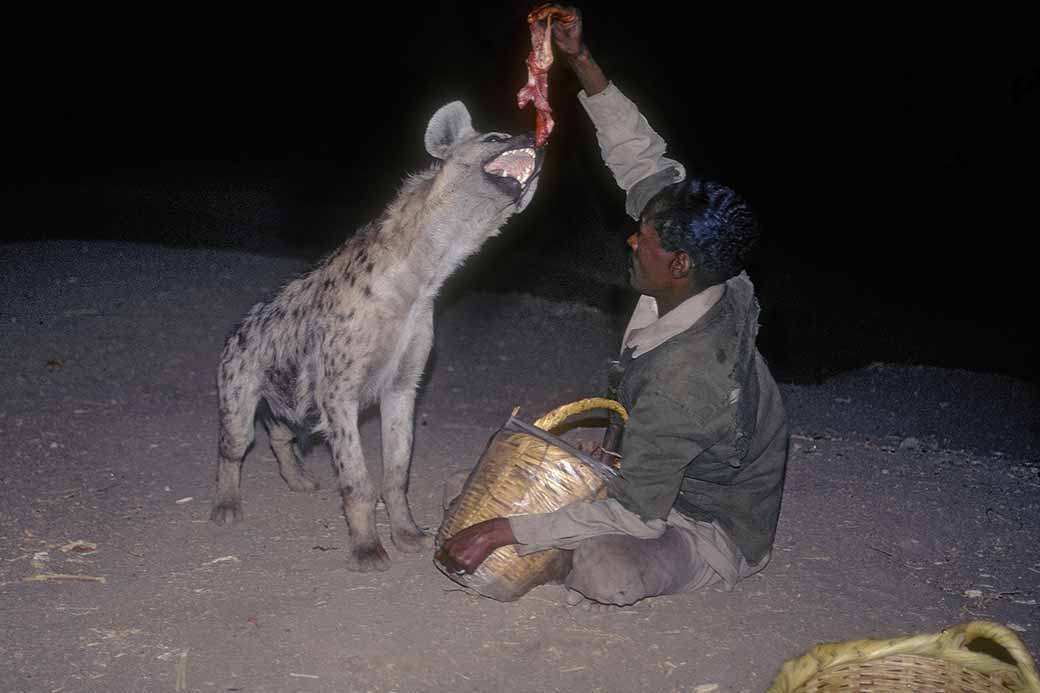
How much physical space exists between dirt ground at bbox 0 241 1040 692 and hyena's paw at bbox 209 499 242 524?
51mm

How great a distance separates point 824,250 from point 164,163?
7379 millimetres

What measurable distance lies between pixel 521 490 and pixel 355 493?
708 mm

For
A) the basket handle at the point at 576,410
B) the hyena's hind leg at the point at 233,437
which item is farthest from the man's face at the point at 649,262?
the hyena's hind leg at the point at 233,437

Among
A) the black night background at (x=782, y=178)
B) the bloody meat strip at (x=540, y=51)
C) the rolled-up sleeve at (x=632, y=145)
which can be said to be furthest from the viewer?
the black night background at (x=782, y=178)

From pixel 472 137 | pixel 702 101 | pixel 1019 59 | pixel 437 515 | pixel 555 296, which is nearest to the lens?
pixel 472 137

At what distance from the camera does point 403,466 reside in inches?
139

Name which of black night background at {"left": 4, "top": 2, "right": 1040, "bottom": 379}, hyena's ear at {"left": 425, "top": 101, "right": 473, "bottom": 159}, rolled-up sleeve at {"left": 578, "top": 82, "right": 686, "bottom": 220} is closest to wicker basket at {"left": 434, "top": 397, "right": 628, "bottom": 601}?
rolled-up sleeve at {"left": 578, "top": 82, "right": 686, "bottom": 220}

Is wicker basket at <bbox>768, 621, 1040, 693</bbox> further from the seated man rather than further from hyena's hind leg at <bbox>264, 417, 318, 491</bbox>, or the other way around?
hyena's hind leg at <bbox>264, 417, 318, 491</bbox>

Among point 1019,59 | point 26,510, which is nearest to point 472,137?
point 26,510

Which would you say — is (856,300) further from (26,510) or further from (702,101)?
(26,510)

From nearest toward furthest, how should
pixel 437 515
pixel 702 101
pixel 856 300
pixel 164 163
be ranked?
1. pixel 437 515
2. pixel 856 300
3. pixel 702 101
4. pixel 164 163

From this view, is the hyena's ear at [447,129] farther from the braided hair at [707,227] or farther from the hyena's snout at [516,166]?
the braided hair at [707,227]

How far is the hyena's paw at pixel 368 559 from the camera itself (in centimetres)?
324

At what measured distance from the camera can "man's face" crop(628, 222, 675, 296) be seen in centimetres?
A: 276
